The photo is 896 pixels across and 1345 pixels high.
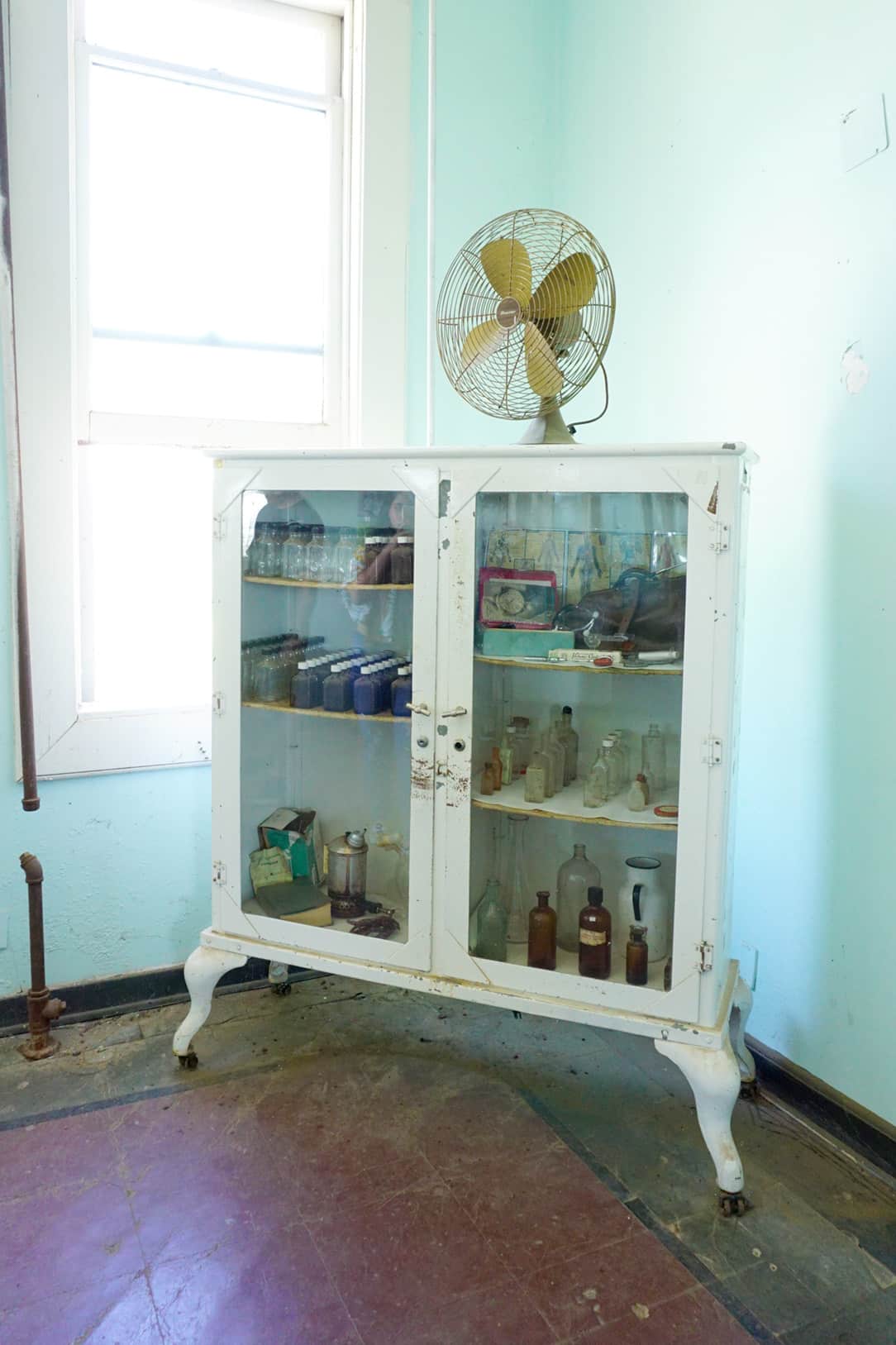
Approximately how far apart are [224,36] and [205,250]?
55 centimetres

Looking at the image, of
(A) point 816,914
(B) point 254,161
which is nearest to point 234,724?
(A) point 816,914

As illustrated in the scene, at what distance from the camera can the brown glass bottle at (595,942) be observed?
193cm

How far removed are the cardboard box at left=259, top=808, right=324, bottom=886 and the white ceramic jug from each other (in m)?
0.75

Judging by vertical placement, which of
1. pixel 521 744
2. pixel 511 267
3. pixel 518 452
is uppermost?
pixel 511 267

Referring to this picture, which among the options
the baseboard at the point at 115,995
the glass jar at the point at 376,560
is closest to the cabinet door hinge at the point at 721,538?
the glass jar at the point at 376,560

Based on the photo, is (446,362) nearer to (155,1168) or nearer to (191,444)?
(191,444)

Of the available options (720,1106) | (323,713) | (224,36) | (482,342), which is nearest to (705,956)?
(720,1106)

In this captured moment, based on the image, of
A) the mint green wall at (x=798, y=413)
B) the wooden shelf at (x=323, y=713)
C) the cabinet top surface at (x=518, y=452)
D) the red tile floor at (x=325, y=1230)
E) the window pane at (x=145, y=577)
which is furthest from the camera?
the window pane at (x=145, y=577)

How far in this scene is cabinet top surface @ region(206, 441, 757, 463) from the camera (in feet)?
5.61

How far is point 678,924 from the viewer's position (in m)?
1.83

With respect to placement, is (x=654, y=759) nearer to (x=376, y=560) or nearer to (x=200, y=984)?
(x=376, y=560)

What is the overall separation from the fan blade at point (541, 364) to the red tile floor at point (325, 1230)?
156 centimetres

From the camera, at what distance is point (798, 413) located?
6.54 feet

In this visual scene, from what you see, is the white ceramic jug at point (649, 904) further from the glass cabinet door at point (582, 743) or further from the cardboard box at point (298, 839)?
the cardboard box at point (298, 839)
